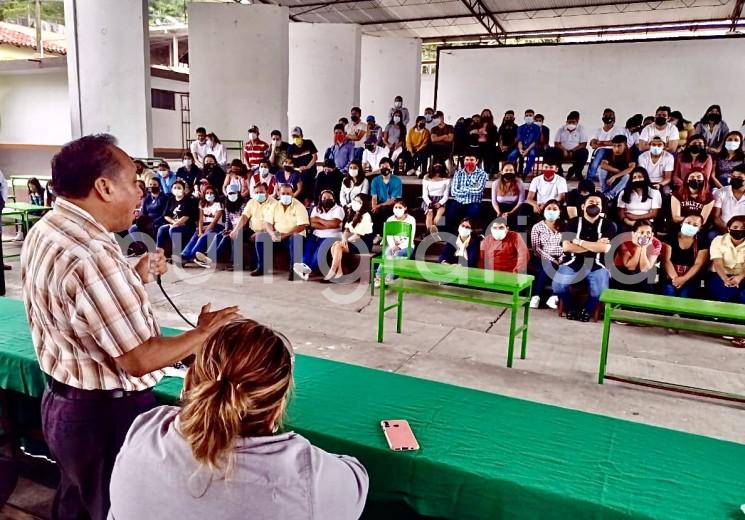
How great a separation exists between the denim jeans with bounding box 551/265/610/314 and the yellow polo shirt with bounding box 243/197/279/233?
3.77m

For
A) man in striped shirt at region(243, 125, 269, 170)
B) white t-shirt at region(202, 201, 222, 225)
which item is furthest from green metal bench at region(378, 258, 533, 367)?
man in striped shirt at region(243, 125, 269, 170)

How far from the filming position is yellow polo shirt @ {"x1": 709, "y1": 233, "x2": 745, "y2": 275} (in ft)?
17.0

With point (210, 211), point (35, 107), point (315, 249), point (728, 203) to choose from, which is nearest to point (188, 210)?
A: point (210, 211)

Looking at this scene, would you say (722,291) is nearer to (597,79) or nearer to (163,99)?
(597,79)

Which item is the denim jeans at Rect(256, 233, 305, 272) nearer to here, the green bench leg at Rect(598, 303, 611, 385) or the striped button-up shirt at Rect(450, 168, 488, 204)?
the striped button-up shirt at Rect(450, 168, 488, 204)

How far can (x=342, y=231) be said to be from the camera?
727cm

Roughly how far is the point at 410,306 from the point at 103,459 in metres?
4.48

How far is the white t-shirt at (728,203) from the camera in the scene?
5980mm

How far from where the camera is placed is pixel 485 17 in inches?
581

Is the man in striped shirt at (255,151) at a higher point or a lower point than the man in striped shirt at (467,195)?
higher

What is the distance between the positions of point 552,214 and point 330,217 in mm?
2763

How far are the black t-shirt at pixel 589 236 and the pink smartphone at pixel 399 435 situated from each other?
4.41m

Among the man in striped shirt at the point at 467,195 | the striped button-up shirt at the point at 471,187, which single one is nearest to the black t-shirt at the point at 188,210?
the man in striped shirt at the point at 467,195

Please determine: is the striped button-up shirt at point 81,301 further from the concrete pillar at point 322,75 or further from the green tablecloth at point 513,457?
the concrete pillar at point 322,75
